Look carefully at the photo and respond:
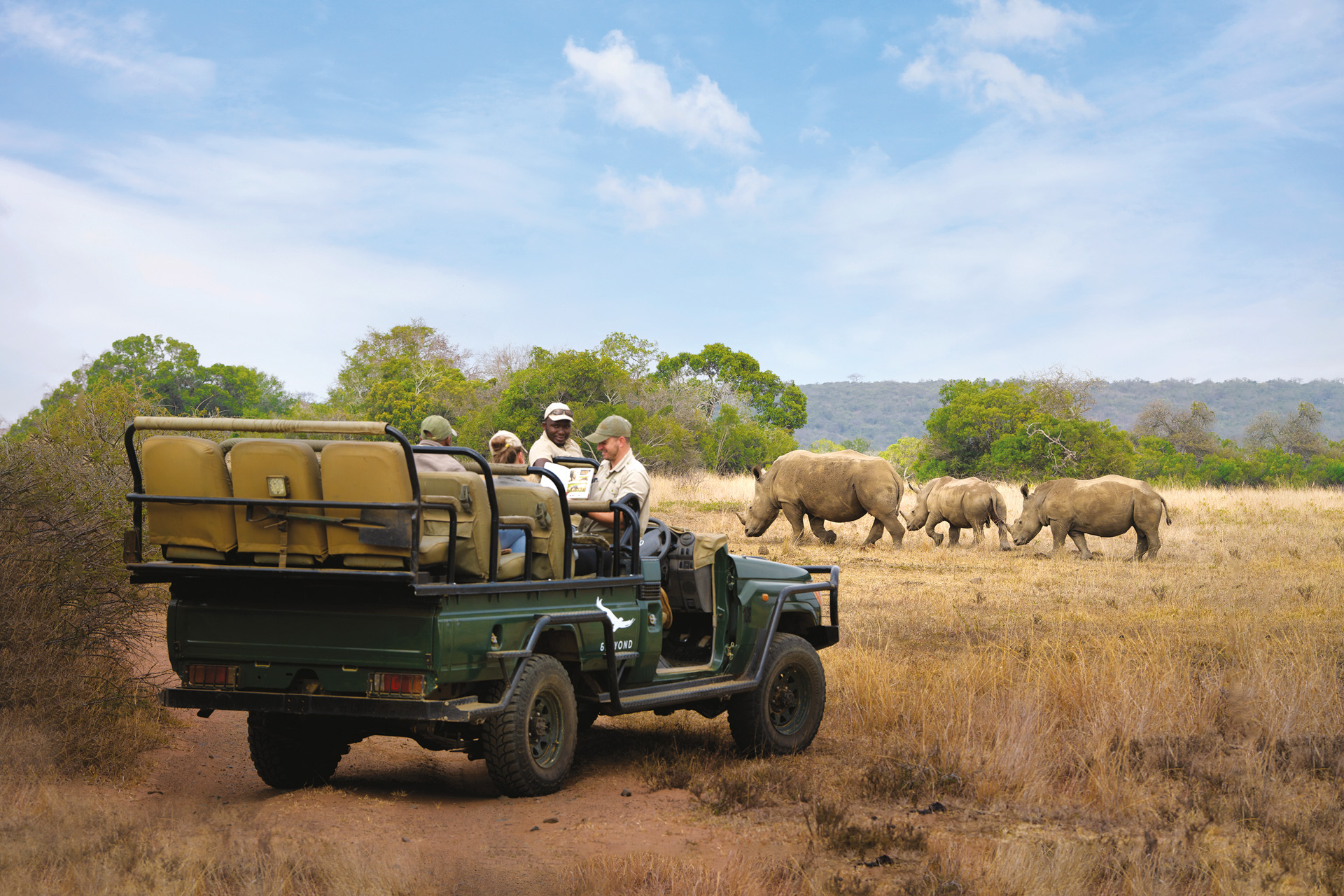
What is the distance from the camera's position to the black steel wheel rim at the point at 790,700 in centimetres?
805

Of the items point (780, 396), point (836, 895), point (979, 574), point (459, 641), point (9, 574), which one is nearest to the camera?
point (836, 895)

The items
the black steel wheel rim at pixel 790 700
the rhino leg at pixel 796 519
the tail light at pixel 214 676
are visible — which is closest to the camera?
the tail light at pixel 214 676

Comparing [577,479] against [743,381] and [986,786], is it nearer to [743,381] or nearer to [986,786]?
[986,786]

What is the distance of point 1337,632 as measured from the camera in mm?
11008

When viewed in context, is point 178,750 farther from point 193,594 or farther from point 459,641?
point 459,641

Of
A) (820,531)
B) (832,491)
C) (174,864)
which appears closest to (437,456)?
(174,864)

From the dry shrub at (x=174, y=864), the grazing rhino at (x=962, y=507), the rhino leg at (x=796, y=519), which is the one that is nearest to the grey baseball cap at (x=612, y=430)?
the dry shrub at (x=174, y=864)

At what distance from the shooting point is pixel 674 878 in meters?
5.02

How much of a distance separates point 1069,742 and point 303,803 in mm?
4740

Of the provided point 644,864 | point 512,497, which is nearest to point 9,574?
point 512,497

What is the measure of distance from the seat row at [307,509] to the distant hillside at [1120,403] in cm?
15067

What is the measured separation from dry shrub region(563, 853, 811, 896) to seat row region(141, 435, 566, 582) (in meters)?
1.66

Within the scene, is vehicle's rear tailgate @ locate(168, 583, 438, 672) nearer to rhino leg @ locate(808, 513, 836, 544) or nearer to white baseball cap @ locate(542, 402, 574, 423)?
white baseball cap @ locate(542, 402, 574, 423)

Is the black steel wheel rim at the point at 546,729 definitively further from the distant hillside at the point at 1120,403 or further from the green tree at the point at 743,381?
the distant hillside at the point at 1120,403
